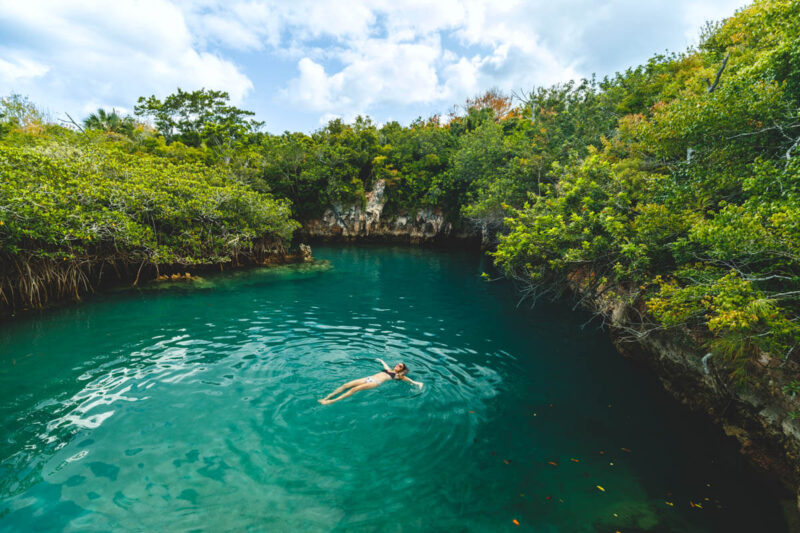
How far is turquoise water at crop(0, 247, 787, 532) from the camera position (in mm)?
4891

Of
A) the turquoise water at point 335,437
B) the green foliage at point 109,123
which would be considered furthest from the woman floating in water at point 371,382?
the green foliage at point 109,123

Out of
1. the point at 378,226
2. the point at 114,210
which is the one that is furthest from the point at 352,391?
the point at 378,226

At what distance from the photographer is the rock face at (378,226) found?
3881 centimetres

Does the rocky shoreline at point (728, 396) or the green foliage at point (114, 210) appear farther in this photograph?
the green foliage at point (114, 210)

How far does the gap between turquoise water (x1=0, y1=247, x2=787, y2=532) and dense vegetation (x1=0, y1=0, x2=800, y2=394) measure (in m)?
2.78

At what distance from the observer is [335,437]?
6.31 metres

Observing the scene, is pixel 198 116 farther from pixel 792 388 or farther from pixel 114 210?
pixel 792 388

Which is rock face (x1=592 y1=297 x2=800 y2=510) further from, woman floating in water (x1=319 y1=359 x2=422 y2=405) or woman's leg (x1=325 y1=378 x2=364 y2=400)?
woman's leg (x1=325 y1=378 x2=364 y2=400)

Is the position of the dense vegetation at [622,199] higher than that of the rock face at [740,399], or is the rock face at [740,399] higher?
the dense vegetation at [622,199]

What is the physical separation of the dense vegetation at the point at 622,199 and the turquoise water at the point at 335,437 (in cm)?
278

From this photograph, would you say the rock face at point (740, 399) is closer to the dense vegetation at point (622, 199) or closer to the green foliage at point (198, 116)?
the dense vegetation at point (622, 199)

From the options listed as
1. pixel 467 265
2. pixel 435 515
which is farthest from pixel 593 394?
pixel 467 265

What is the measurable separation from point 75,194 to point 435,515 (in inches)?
669

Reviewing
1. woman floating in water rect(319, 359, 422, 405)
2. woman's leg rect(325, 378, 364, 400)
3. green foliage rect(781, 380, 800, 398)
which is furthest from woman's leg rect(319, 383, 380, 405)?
green foliage rect(781, 380, 800, 398)
